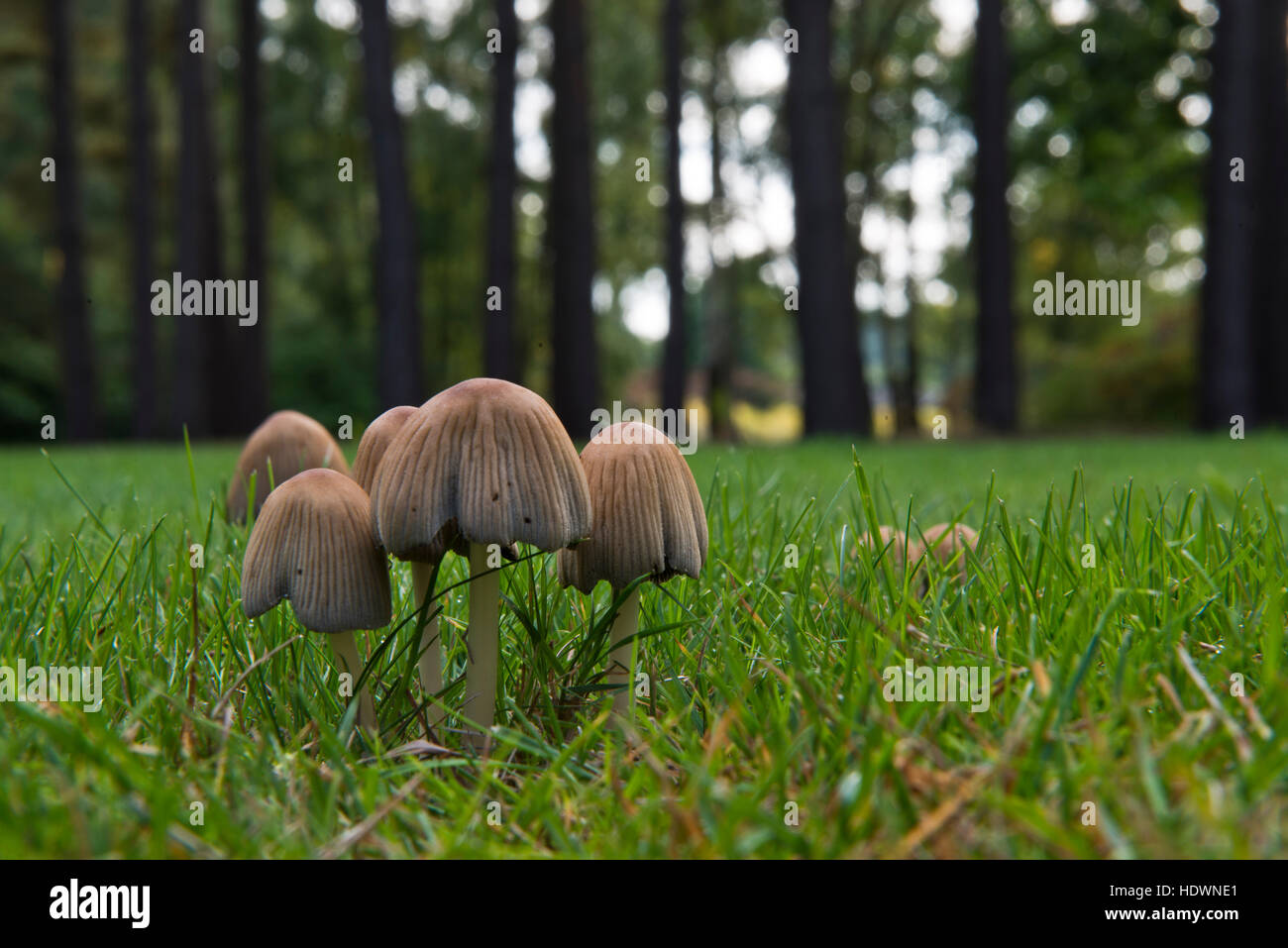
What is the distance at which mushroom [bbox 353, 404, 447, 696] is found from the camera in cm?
154

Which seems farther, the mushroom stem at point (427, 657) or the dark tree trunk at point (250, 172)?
the dark tree trunk at point (250, 172)

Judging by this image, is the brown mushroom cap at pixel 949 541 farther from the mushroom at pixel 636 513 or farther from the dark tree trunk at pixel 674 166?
the dark tree trunk at pixel 674 166

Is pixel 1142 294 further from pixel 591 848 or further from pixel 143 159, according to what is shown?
pixel 591 848

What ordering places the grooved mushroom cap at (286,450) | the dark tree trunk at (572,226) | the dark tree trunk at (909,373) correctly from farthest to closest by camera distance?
the dark tree trunk at (909,373), the dark tree trunk at (572,226), the grooved mushroom cap at (286,450)

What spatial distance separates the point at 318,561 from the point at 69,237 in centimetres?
1500

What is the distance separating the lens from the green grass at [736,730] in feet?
3.44

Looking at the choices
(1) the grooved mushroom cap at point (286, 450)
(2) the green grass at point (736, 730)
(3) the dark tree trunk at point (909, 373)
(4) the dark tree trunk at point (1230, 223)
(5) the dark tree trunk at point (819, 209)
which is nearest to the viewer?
(2) the green grass at point (736, 730)

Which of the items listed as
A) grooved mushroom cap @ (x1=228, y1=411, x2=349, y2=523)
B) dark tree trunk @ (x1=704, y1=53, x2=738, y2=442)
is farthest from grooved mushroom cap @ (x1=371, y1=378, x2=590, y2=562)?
dark tree trunk @ (x1=704, y1=53, x2=738, y2=442)

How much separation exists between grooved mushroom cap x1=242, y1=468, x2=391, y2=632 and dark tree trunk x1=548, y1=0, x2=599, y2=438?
381 inches

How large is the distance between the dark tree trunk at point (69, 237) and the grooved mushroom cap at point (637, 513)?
1500cm

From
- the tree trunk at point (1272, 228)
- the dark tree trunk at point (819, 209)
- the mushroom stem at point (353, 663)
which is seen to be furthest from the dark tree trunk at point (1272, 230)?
the mushroom stem at point (353, 663)

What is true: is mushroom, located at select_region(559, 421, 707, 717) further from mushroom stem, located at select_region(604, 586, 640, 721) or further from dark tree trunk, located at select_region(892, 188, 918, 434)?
dark tree trunk, located at select_region(892, 188, 918, 434)
